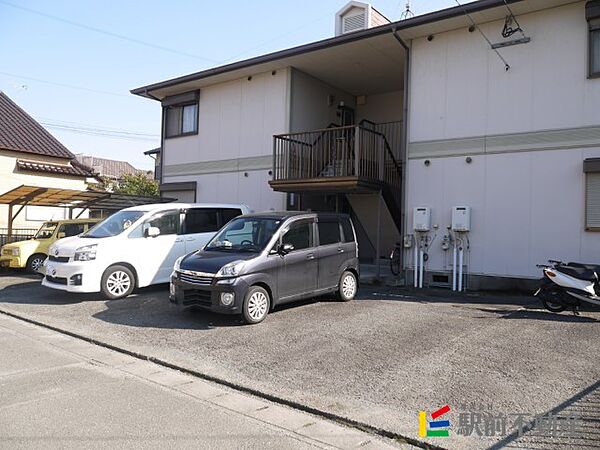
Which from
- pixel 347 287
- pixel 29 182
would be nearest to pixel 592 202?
pixel 347 287

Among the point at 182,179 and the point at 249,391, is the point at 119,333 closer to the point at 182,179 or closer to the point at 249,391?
the point at 249,391

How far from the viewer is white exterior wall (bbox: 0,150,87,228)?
68.0ft

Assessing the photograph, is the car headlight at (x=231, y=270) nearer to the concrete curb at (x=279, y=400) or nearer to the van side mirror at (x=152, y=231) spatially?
the concrete curb at (x=279, y=400)

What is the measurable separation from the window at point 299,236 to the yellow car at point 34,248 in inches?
304

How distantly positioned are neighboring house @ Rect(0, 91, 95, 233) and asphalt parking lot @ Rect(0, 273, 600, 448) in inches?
525

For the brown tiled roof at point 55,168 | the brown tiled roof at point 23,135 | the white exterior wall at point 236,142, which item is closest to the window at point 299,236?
the white exterior wall at point 236,142

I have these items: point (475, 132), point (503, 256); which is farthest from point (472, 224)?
point (475, 132)

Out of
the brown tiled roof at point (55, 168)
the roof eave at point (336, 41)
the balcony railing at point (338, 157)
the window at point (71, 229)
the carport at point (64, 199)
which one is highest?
the roof eave at point (336, 41)

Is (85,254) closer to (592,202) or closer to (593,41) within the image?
(592,202)

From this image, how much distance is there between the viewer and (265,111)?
15.0 m

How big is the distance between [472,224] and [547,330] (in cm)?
455

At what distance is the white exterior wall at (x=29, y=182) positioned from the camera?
20.7m

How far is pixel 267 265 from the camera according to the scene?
25.1 feet

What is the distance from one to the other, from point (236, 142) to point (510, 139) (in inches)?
324
